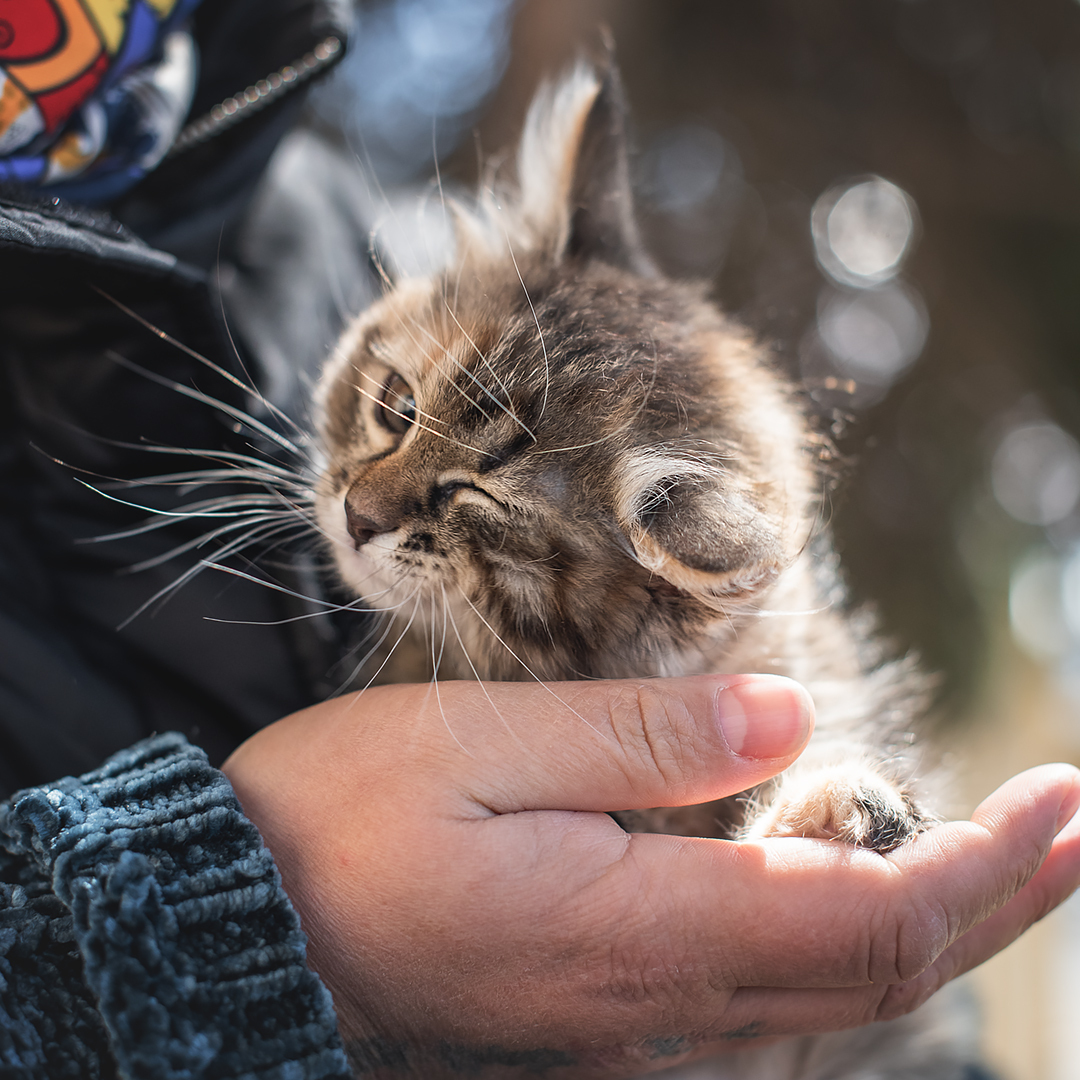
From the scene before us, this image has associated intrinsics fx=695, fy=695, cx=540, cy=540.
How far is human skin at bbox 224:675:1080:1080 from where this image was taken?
738 mm

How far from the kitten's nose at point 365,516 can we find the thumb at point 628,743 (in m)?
0.26

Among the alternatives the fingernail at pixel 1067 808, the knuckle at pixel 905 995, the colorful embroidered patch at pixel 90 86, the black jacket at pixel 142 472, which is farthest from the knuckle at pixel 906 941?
the colorful embroidered patch at pixel 90 86

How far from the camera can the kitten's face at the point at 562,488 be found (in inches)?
33.1

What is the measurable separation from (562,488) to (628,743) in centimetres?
31

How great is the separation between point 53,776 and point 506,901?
2.05 ft

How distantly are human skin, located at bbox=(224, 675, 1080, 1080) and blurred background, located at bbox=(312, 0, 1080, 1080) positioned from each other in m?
1.95

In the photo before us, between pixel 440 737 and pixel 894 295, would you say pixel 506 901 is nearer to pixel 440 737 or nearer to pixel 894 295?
pixel 440 737

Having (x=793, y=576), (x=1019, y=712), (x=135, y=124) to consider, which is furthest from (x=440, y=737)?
(x=1019, y=712)

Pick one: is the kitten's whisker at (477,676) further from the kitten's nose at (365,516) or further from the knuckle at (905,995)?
the knuckle at (905,995)

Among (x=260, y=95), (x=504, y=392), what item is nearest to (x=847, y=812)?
(x=504, y=392)

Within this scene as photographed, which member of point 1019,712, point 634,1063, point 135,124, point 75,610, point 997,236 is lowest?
point 1019,712

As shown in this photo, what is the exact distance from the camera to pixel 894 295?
300 centimetres

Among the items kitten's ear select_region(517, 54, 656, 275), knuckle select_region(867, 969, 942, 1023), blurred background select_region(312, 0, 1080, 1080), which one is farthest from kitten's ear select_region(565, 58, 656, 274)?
blurred background select_region(312, 0, 1080, 1080)

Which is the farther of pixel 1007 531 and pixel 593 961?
pixel 1007 531
